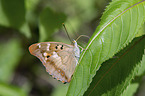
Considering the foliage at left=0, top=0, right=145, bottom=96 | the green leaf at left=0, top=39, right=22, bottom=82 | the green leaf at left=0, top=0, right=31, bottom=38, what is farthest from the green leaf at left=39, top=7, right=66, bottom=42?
the green leaf at left=0, top=39, right=22, bottom=82

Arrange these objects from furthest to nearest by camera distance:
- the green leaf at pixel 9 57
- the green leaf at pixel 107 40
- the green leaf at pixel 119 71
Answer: the green leaf at pixel 9 57 < the green leaf at pixel 119 71 < the green leaf at pixel 107 40

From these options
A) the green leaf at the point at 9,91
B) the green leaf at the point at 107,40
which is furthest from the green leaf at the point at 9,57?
the green leaf at the point at 107,40

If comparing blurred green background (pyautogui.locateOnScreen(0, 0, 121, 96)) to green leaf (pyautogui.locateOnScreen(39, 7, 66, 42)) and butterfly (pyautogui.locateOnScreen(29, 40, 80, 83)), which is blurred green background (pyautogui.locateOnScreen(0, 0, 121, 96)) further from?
butterfly (pyautogui.locateOnScreen(29, 40, 80, 83))

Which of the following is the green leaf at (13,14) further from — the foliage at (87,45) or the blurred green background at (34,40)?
the blurred green background at (34,40)

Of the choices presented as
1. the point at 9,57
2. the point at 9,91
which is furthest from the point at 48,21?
the point at 9,57

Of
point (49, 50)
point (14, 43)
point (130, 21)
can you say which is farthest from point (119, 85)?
point (14, 43)
